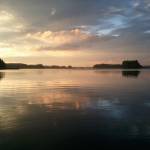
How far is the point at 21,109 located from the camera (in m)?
21.9

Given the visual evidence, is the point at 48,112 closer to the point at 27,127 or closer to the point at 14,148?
the point at 27,127

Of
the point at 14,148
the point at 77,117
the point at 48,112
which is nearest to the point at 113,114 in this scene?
the point at 77,117

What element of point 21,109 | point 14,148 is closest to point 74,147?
point 14,148

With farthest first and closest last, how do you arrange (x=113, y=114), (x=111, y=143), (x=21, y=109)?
(x=21, y=109) → (x=113, y=114) → (x=111, y=143)

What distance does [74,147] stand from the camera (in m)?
12.3

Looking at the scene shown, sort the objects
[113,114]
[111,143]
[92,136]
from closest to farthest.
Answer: [111,143]
[92,136]
[113,114]

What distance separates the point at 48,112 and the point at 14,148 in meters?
8.36

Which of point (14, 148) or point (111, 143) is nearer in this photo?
point (14, 148)

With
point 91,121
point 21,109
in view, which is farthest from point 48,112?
point 91,121

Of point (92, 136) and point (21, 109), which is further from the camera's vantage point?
point (21, 109)

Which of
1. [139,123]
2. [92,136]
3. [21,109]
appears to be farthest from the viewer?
[21,109]

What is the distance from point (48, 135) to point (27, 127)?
2077 millimetres

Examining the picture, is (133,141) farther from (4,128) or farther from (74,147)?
(4,128)

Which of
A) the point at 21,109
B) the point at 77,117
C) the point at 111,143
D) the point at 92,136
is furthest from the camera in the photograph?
the point at 21,109
